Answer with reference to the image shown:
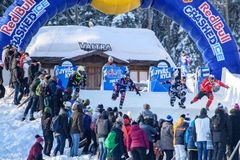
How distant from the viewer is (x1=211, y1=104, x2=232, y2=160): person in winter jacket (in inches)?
551

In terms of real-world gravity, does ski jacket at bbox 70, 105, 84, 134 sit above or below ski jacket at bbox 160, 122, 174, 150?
above

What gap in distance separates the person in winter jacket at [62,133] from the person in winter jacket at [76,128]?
0.16 m

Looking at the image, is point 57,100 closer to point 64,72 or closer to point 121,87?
point 121,87

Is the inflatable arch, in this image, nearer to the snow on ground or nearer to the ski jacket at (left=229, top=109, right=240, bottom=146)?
the snow on ground

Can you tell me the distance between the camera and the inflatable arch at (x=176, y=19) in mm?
24594

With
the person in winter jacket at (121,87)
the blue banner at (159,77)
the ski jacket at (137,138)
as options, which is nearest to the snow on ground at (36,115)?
the person in winter jacket at (121,87)

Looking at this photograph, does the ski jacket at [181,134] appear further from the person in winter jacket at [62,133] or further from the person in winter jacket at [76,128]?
the person in winter jacket at [62,133]

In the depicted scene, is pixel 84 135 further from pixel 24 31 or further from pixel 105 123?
pixel 24 31

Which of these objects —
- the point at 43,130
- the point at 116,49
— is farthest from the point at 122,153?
the point at 116,49

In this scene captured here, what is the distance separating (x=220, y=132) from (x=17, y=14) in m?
12.7

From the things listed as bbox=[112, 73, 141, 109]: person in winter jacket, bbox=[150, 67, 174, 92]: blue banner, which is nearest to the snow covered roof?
bbox=[150, 67, 174, 92]: blue banner

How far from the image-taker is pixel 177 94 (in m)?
20.8

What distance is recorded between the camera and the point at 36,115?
18.9 m

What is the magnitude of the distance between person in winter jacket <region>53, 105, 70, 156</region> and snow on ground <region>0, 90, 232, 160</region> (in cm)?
26
